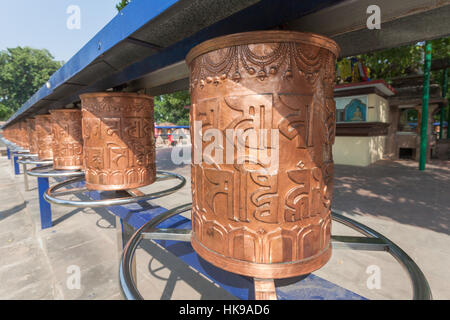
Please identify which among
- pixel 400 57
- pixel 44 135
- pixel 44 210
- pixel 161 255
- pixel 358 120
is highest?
pixel 400 57

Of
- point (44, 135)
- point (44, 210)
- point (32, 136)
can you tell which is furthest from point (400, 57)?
point (32, 136)

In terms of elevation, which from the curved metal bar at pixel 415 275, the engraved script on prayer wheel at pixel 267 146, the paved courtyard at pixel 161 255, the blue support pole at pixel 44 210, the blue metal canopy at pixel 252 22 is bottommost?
the paved courtyard at pixel 161 255

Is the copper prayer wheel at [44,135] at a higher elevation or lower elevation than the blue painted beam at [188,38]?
lower

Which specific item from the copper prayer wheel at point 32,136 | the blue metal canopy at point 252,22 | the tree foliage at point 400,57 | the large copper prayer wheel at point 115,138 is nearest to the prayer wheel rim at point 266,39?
the blue metal canopy at point 252,22

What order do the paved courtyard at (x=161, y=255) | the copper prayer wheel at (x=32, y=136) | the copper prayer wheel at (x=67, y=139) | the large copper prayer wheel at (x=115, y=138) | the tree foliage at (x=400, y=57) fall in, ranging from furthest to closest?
the tree foliage at (x=400, y=57)
the copper prayer wheel at (x=32, y=136)
the copper prayer wheel at (x=67, y=139)
the paved courtyard at (x=161, y=255)
the large copper prayer wheel at (x=115, y=138)

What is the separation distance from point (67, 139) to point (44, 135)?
1.44 meters

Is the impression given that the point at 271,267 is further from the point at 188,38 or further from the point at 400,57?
the point at 400,57

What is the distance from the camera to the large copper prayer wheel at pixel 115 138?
1.77 m

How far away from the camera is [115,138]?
5.93ft

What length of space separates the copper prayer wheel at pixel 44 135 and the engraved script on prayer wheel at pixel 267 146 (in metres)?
3.87

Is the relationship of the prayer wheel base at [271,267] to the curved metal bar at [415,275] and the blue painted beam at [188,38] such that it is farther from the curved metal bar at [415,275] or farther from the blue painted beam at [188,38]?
the blue painted beam at [188,38]

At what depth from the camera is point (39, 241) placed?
3.44m

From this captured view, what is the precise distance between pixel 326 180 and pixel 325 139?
0.16m
